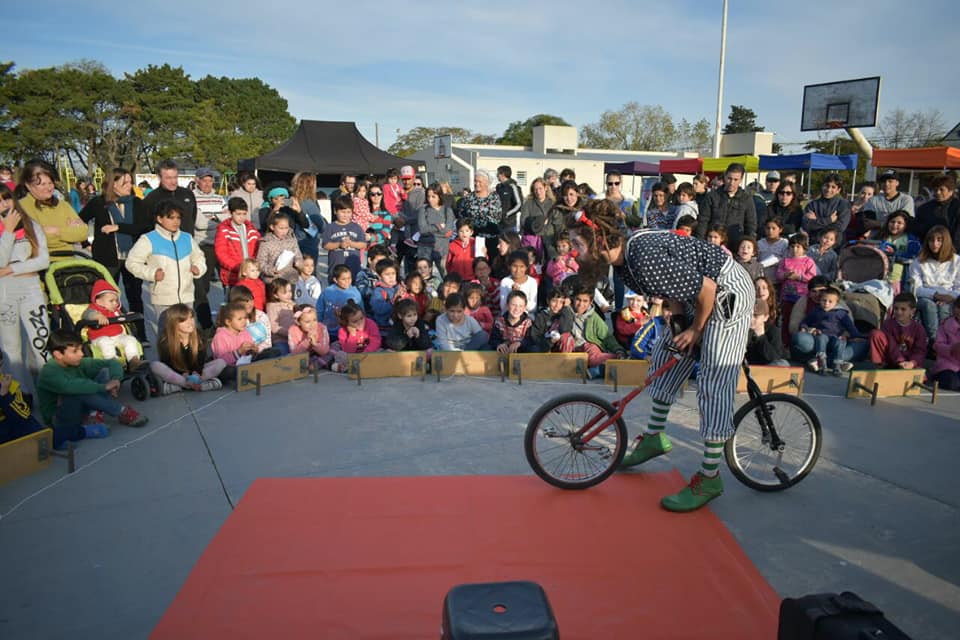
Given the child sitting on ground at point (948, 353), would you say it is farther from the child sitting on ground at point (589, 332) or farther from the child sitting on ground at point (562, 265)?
the child sitting on ground at point (562, 265)

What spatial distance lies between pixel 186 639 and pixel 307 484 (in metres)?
1.23

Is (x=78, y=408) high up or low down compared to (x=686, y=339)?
down

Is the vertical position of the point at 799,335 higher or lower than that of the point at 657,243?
lower

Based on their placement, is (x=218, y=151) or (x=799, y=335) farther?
(x=218, y=151)

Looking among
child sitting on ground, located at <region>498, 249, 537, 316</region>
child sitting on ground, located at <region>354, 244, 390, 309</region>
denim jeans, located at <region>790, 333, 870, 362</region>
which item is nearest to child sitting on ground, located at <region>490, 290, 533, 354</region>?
child sitting on ground, located at <region>498, 249, 537, 316</region>

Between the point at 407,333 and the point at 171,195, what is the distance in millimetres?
2869

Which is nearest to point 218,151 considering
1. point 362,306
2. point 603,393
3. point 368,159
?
point 368,159

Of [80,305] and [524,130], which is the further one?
[524,130]

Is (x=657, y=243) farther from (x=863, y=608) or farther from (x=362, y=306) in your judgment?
(x=362, y=306)

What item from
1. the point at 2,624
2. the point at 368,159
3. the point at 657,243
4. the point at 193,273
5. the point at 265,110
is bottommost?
the point at 2,624

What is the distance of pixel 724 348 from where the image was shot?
10.2ft

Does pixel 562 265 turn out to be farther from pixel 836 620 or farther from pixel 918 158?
pixel 918 158

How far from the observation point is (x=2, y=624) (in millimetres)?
2391

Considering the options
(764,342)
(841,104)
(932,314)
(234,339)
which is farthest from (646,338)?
(841,104)
